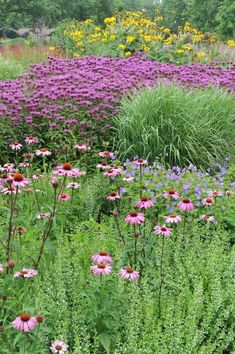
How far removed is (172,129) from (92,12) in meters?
41.7

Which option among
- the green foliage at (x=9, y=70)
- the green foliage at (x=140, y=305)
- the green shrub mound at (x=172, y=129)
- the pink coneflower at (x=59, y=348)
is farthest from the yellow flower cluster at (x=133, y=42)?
the pink coneflower at (x=59, y=348)

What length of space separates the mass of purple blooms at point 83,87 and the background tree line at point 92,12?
63.7 ft

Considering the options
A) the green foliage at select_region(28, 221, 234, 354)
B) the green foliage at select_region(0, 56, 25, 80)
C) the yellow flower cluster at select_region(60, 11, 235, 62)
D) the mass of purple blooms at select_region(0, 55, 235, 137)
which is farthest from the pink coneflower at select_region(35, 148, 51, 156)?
the yellow flower cluster at select_region(60, 11, 235, 62)

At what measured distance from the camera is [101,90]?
A: 6.06 metres

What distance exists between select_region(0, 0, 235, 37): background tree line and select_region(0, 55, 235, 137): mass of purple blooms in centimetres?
1941

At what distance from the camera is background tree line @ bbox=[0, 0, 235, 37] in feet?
89.5

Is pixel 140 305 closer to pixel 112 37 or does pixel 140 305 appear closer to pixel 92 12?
pixel 112 37

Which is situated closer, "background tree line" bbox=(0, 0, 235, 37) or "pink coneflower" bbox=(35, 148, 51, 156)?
"pink coneflower" bbox=(35, 148, 51, 156)

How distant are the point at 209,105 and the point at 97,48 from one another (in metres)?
5.67

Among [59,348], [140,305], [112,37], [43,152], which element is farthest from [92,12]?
[59,348]

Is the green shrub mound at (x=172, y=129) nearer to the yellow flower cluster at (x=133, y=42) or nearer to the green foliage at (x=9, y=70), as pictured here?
the yellow flower cluster at (x=133, y=42)

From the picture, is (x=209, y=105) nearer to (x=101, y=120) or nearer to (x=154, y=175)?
(x=101, y=120)

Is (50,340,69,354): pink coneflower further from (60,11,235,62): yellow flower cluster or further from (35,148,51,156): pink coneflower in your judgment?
(60,11,235,62): yellow flower cluster

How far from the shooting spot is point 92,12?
44875 millimetres
